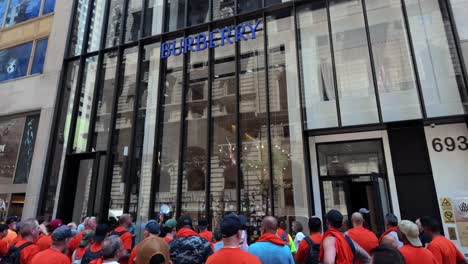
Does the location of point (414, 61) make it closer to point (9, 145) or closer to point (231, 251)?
point (231, 251)

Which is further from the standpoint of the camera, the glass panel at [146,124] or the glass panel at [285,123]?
the glass panel at [146,124]

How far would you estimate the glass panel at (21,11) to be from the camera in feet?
52.0

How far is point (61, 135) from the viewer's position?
42.5 ft

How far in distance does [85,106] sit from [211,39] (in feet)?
20.3

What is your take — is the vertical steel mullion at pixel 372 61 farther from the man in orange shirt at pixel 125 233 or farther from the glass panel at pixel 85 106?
the glass panel at pixel 85 106

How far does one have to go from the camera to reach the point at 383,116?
8.95 meters

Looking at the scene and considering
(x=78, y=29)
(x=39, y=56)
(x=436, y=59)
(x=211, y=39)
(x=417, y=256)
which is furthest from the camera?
(x=39, y=56)

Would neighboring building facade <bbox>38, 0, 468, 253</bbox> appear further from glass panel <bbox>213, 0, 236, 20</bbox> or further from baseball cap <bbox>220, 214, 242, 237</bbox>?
baseball cap <bbox>220, 214, 242, 237</bbox>

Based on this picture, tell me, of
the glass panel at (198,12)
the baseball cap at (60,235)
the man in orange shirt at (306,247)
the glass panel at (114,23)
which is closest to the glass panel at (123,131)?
the glass panel at (114,23)

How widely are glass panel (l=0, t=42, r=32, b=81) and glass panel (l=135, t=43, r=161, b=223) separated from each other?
280 inches

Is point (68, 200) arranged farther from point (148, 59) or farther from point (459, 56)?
point (459, 56)

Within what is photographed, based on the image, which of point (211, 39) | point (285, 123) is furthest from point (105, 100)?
point (285, 123)

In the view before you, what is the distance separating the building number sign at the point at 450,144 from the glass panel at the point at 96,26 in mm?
13492

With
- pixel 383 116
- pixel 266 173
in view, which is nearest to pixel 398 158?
pixel 383 116
